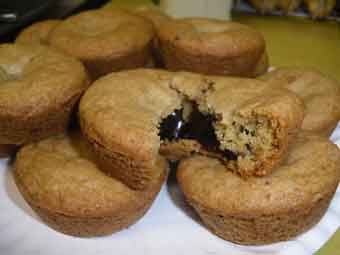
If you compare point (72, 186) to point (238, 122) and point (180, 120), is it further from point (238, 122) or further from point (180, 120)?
point (238, 122)

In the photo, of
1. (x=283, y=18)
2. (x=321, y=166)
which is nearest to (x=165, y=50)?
(x=321, y=166)

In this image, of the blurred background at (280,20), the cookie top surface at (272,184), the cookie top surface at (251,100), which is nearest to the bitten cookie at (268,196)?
the cookie top surface at (272,184)

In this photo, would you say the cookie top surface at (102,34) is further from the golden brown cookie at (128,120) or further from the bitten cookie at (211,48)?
the golden brown cookie at (128,120)

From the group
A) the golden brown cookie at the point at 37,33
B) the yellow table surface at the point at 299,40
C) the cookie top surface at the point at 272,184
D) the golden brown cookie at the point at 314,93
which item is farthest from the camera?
the yellow table surface at the point at 299,40

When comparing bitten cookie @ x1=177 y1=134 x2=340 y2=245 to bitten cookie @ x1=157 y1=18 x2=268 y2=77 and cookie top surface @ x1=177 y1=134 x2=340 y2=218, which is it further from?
bitten cookie @ x1=157 y1=18 x2=268 y2=77

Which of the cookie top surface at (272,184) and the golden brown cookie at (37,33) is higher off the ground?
the golden brown cookie at (37,33)

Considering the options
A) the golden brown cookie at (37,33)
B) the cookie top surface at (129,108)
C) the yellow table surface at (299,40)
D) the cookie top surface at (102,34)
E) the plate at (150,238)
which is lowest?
the yellow table surface at (299,40)

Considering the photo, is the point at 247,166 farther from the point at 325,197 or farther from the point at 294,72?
the point at 294,72

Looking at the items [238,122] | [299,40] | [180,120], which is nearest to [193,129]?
[180,120]
